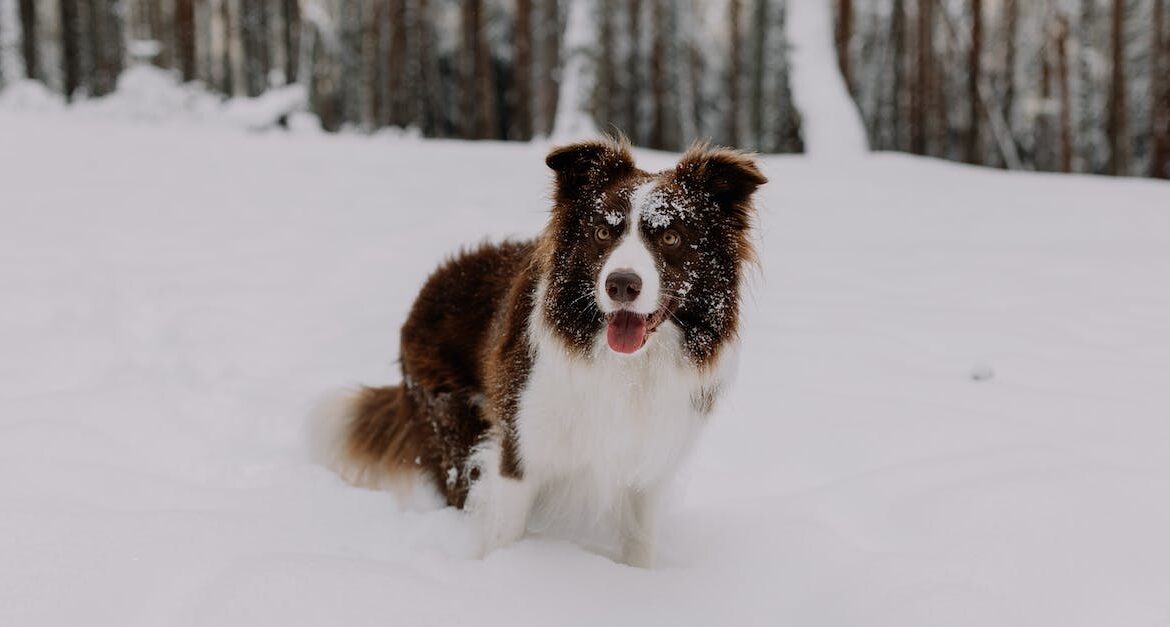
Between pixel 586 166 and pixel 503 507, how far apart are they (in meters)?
1.20

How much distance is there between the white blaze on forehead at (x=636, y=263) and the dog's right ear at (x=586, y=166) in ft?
0.76

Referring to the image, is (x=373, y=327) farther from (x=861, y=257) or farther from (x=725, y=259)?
(x=861, y=257)

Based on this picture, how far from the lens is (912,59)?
84.5 ft

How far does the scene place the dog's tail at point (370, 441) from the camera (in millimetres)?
3521

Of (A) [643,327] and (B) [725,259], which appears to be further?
(B) [725,259]

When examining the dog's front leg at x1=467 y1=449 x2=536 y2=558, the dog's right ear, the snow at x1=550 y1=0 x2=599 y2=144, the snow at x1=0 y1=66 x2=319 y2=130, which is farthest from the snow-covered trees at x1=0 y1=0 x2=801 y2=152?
the dog's front leg at x1=467 y1=449 x2=536 y2=558

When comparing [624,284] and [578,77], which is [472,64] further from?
[624,284]

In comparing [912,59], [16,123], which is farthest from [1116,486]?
[912,59]

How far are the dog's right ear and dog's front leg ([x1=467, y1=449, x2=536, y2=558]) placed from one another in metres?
0.99

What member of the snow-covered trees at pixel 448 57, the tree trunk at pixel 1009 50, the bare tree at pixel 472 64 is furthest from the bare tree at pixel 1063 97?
the bare tree at pixel 472 64

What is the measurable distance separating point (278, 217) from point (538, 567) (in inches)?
218

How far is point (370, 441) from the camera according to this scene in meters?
3.64

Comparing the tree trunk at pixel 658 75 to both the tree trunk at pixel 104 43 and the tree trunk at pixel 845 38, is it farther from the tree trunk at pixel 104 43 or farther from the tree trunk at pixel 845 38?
the tree trunk at pixel 104 43

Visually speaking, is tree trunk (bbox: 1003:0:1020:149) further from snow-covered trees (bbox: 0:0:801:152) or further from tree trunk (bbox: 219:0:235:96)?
tree trunk (bbox: 219:0:235:96)
